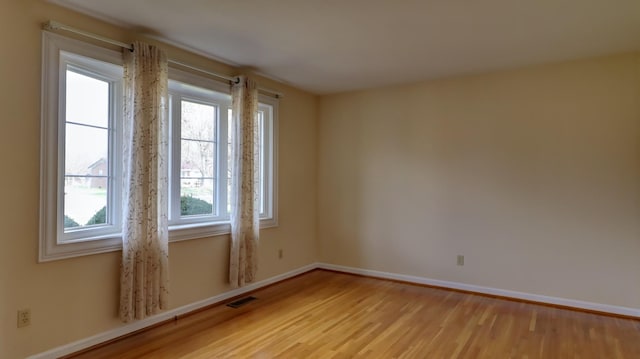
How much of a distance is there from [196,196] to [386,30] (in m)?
2.33

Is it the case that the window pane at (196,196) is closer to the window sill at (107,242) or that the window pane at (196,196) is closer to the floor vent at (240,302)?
the window sill at (107,242)

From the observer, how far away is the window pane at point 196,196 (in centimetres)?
360

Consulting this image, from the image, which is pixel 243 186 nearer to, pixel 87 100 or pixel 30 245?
pixel 87 100

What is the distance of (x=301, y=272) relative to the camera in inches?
196

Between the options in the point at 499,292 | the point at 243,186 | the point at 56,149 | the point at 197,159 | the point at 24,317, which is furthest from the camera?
the point at 499,292

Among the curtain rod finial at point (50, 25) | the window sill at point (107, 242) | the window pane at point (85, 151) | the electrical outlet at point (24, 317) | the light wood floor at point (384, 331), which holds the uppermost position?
the curtain rod finial at point (50, 25)

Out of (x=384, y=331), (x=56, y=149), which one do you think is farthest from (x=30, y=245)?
(x=384, y=331)

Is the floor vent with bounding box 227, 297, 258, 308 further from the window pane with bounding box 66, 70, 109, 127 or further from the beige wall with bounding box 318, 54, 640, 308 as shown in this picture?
the window pane with bounding box 66, 70, 109, 127

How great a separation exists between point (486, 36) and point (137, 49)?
2.79m

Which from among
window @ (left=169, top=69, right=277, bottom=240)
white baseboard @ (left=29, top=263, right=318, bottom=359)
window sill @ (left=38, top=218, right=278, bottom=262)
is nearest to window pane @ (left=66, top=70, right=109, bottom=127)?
window @ (left=169, top=69, right=277, bottom=240)

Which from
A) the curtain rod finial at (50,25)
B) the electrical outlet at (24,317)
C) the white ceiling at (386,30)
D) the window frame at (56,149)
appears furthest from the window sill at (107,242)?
the white ceiling at (386,30)

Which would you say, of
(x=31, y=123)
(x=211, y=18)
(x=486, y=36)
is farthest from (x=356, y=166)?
(x=31, y=123)

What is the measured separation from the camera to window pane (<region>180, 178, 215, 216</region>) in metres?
3.60

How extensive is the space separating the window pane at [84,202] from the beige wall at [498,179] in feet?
9.75
